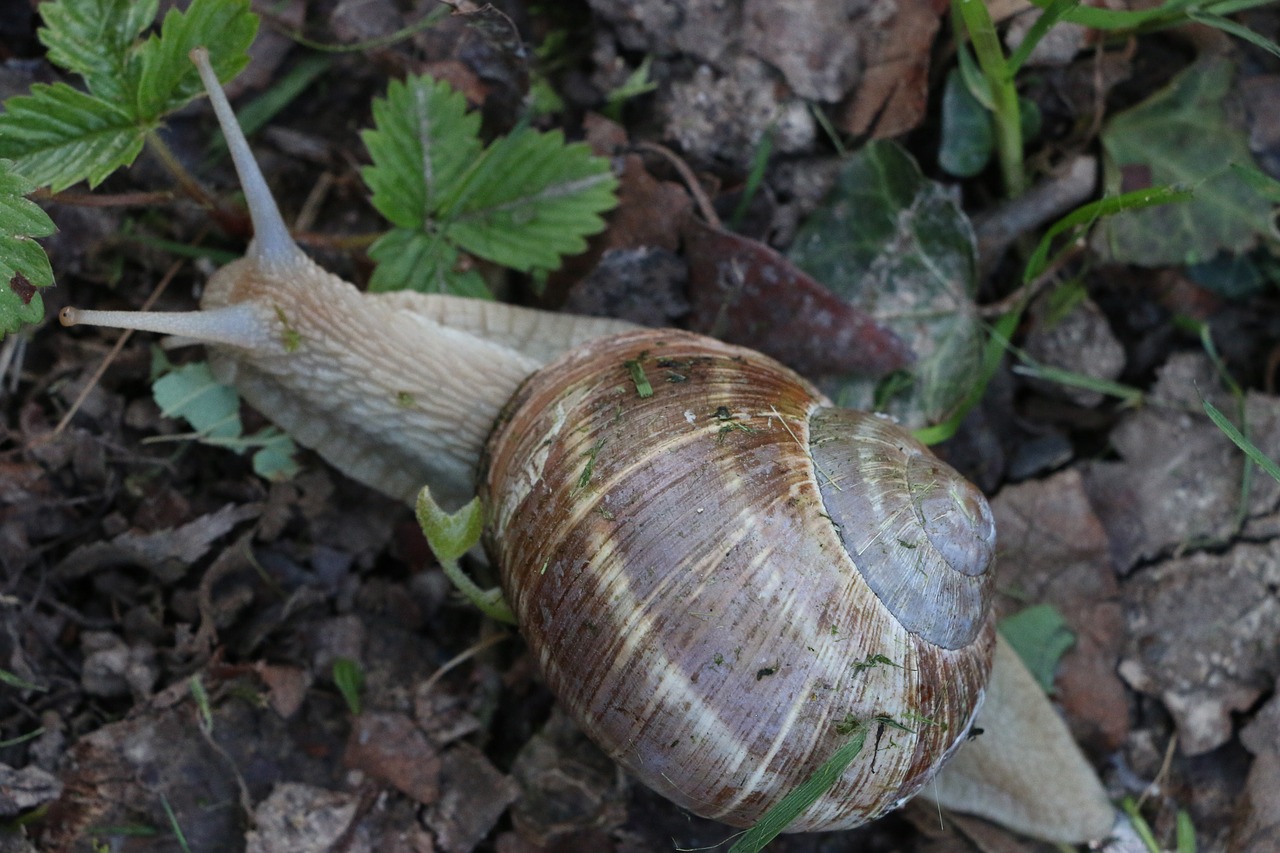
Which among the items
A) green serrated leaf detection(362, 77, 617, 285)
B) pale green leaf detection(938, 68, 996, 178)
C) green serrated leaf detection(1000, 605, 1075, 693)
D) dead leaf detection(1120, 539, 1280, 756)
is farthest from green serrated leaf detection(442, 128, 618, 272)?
dead leaf detection(1120, 539, 1280, 756)

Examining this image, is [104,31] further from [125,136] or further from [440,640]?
[440,640]

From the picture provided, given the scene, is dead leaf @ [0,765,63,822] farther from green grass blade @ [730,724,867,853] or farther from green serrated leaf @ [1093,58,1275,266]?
green serrated leaf @ [1093,58,1275,266]

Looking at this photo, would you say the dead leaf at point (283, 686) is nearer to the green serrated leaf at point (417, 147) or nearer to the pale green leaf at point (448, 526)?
the pale green leaf at point (448, 526)

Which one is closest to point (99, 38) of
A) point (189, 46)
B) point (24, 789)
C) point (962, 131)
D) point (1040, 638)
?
point (189, 46)

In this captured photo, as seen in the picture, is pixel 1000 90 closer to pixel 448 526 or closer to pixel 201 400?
pixel 448 526

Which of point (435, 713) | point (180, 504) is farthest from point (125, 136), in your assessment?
point (435, 713)

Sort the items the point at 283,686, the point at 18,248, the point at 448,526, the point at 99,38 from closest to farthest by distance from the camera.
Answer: the point at 18,248, the point at 448,526, the point at 99,38, the point at 283,686

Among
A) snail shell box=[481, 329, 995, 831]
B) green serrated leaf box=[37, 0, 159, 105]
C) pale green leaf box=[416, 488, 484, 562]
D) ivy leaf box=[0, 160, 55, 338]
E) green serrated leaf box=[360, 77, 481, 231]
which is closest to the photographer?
snail shell box=[481, 329, 995, 831]
